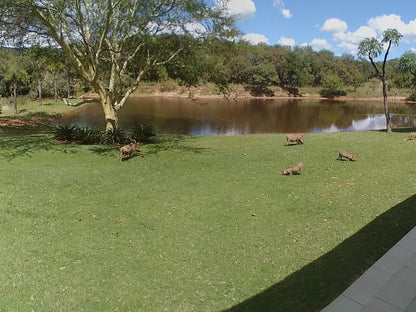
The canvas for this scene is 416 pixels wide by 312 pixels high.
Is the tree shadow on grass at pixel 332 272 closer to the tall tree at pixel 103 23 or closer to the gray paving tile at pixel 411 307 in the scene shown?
the gray paving tile at pixel 411 307

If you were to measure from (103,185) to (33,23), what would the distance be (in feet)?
33.2

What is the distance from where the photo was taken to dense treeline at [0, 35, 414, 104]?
18859 millimetres

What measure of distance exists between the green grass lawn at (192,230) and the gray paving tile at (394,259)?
2.13 ft

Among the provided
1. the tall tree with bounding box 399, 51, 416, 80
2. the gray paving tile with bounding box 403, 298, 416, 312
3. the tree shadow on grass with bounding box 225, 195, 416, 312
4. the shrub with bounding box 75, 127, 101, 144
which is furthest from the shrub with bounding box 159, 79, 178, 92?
the gray paving tile with bounding box 403, 298, 416, 312

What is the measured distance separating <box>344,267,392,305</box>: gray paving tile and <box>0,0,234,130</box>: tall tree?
1229cm

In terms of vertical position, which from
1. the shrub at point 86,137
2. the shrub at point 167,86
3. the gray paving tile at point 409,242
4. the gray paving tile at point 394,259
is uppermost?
the shrub at point 167,86

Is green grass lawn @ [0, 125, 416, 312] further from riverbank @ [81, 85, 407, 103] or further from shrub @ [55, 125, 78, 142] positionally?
riverbank @ [81, 85, 407, 103]

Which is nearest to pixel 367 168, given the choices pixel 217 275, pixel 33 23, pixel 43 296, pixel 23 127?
pixel 217 275

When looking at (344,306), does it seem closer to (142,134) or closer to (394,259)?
(394,259)

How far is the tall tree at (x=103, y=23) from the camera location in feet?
44.3

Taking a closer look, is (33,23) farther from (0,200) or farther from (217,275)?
(217,275)

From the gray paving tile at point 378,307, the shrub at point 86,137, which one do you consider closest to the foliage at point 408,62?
the shrub at point 86,137

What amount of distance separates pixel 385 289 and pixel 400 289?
0.17 m

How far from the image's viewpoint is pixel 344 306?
363cm
